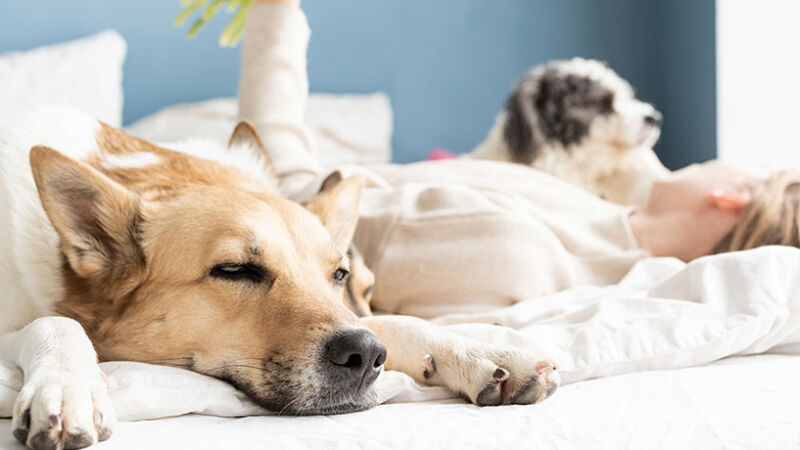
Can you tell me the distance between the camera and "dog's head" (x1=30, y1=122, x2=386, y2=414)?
0.99 metres

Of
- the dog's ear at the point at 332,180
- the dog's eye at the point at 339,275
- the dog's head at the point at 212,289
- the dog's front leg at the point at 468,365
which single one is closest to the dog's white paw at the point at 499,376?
the dog's front leg at the point at 468,365

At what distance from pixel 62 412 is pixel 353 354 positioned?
0.35 m

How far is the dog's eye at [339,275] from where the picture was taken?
4.12 feet

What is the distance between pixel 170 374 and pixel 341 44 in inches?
132

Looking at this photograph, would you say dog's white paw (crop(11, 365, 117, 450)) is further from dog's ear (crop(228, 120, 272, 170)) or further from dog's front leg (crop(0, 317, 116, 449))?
dog's ear (crop(228, 120, 272, 170))

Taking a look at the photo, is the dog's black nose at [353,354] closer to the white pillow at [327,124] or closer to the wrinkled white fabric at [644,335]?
the wrinkled white fabric at [644,335]

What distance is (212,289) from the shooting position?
1.09 metres

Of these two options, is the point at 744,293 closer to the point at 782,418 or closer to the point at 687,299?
the point at 687,299

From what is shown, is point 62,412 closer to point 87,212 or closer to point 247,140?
point 87,212

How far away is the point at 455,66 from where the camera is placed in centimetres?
440

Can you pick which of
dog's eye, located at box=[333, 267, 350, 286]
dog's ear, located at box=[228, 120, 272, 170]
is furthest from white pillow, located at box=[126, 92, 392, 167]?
dog's eye, located at box=[333, 267, 350, 286]

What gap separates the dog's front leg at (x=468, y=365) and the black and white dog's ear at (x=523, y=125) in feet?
7.87

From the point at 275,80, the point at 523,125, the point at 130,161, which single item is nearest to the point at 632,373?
the point at 130,161

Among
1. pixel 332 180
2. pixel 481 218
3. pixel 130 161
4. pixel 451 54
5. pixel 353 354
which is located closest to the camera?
pixel 353 354
